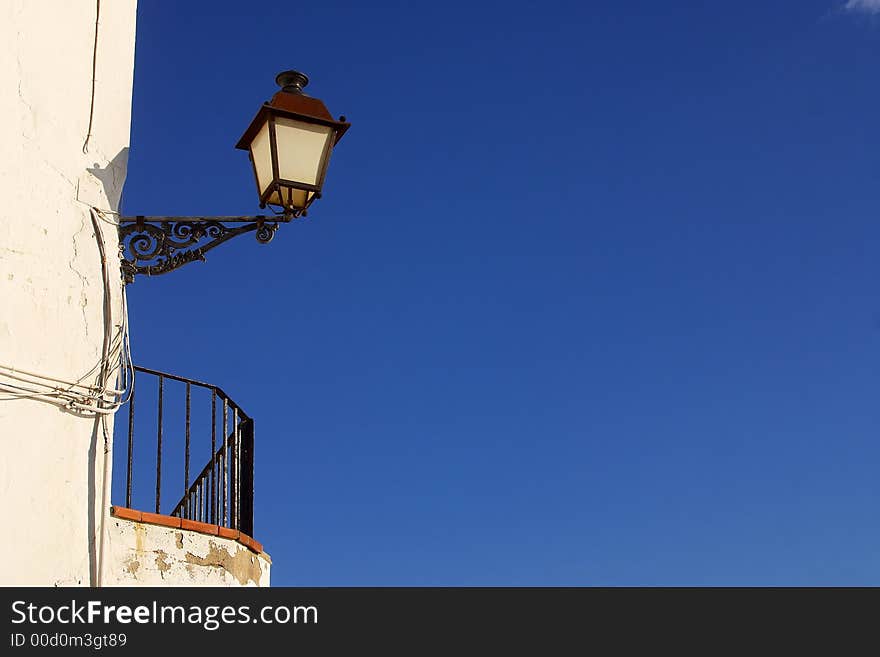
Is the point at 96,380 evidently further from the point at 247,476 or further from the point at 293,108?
the point at 247,476

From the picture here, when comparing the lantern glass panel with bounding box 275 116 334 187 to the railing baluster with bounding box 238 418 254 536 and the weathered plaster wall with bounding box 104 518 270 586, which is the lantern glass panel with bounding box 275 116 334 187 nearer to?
the weathered plaster wall with bounding box 104 518 270 586

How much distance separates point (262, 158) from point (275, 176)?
208 millimetres

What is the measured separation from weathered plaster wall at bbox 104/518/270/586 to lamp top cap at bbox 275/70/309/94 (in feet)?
8.40

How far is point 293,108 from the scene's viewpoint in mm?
5977

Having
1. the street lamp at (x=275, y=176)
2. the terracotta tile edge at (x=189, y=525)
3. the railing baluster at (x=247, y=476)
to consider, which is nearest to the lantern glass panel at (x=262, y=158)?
the street lamp at (x=275, y=176)

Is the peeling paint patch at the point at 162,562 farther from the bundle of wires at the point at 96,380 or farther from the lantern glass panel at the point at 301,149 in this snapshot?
the lantern glass panel at the point at 301,149

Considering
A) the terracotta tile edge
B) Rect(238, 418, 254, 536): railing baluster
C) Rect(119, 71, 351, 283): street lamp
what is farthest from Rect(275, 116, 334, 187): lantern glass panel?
Rect(238, 418, 254, 536): railing baluster

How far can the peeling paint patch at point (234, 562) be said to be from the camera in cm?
717

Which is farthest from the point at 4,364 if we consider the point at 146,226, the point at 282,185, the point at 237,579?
the point at 237,579
